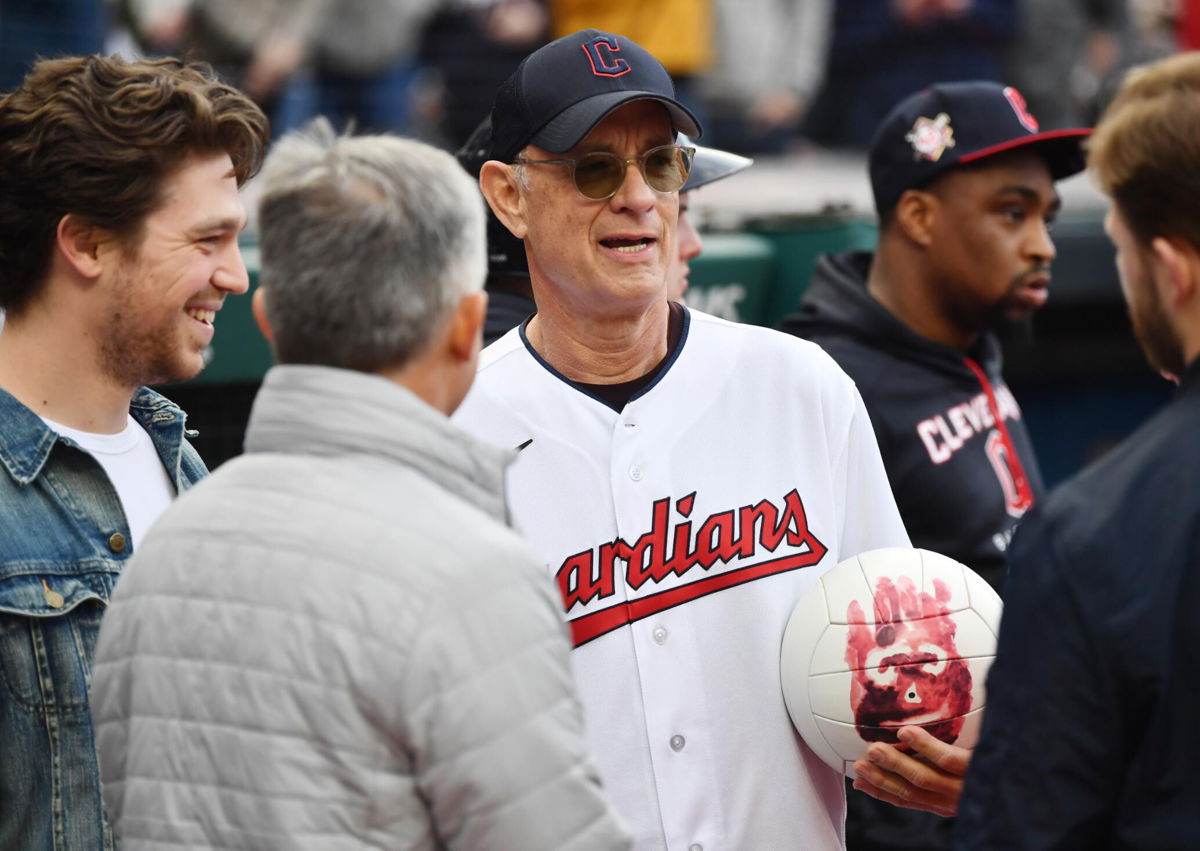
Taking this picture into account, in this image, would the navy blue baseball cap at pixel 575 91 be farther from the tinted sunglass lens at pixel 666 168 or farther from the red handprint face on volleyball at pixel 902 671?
the red handprint face on volleyball at pixel 902 671

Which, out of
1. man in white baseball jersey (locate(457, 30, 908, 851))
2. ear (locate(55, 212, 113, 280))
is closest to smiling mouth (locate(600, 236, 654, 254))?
man in white baseball jersey (locate(457, 30, 908, 851))

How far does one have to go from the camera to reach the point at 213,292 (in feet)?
8.95

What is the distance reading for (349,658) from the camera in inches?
70.1

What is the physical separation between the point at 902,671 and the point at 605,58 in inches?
47.4

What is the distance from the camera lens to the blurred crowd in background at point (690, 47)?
695 centimetres

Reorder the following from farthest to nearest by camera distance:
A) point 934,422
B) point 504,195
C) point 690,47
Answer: point 690,47 → point 934,422 → point 504,195

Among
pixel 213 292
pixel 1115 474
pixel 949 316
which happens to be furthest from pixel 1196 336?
pixel 949 316

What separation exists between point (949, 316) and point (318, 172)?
2724 mm

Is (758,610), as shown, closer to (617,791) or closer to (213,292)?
(617,791)

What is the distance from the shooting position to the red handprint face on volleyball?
2.63m

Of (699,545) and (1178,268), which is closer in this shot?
(1178,268)

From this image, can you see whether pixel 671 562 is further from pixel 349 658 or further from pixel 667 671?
pixel 349 658

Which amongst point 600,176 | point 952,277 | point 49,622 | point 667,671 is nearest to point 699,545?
point 667,671

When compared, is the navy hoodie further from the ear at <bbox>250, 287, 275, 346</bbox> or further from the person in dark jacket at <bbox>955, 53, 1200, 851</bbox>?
the ear at <bbox>250, 287, 275, 346</bbox>
